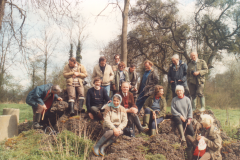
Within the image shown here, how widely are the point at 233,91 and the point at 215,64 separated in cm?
244

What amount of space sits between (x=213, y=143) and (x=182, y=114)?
111 cm

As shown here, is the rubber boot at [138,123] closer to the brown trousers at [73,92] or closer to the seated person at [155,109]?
the seated person at [155,109]

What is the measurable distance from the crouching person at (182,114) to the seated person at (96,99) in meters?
1.98

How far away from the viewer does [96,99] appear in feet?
18.0

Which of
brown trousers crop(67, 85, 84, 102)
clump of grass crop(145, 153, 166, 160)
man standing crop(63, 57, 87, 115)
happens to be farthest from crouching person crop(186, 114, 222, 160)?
brown trousers crop(67, 85, 84, 102)

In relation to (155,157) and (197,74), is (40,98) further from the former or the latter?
(197,74)

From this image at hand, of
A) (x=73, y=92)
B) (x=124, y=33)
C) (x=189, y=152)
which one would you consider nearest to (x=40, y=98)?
(x=73, y=92)

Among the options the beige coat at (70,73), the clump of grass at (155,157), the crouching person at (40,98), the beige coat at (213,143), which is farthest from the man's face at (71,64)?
the beige coat at (213,143)

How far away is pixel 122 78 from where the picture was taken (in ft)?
21.4

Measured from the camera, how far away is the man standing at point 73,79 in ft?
19.8

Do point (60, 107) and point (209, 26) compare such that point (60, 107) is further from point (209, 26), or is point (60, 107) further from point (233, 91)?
point (209, 26)

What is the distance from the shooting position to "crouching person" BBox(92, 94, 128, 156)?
4.11 meters

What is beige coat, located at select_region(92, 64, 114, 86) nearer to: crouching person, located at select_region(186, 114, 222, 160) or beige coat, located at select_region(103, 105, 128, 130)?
beige coat, located at select_region(103, 105, 128, 130)

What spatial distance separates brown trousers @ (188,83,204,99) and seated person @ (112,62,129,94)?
7.53ft
